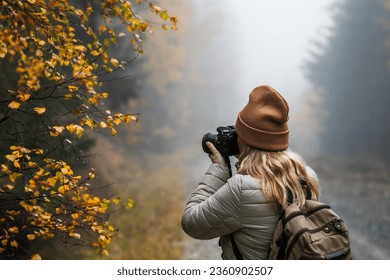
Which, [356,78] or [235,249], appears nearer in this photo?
[235,249]

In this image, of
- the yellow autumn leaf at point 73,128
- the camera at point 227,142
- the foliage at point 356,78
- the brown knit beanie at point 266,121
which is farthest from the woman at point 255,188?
the foliage at point 356,78

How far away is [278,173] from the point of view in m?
2.42

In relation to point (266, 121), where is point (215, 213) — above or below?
below

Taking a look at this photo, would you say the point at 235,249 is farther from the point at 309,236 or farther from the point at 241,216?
the point at 309,236

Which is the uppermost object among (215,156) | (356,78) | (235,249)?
(356,78)

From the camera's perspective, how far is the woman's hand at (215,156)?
8.91ft

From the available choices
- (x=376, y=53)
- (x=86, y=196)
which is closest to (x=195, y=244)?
(x=86, y=196)

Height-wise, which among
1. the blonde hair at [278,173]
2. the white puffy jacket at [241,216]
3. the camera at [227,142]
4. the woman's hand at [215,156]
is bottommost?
the white puffy jacket at [241,216]

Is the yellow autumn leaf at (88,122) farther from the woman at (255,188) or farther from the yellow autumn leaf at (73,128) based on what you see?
the woman at (255,188)

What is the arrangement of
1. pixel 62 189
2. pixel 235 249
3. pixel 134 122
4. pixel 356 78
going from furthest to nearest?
pixel 356 78 < pixel 134 122 < pixel 62 189 < pixel 235 249

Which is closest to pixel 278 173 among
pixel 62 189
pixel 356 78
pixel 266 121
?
pixel 266 121

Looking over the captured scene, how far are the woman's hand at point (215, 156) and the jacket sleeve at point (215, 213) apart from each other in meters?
0.25

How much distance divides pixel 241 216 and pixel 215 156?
539 millimetres

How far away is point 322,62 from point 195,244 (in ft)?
83.0
